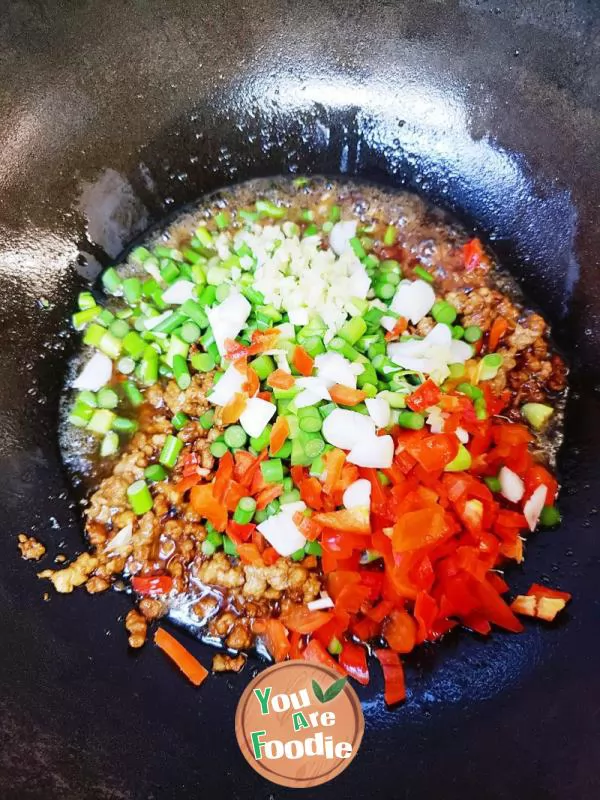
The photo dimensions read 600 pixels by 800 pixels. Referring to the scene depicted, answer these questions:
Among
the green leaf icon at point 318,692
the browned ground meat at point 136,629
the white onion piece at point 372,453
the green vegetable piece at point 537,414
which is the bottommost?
the green leaf icon at point 318,692

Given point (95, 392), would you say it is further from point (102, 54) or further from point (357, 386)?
point (102, 54)

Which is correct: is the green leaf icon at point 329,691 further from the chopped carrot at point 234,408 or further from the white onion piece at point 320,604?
the chopped carrot at point 234,408

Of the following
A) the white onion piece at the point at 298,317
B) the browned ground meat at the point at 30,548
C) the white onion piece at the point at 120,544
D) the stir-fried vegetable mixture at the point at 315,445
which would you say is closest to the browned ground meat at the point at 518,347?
the stir-fried vegetable mixture at the point at 315,445

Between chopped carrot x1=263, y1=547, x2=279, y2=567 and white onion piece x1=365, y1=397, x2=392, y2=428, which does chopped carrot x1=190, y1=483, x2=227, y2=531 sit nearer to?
chopped carrot x1=263, y1=547, x2=279, y2=567

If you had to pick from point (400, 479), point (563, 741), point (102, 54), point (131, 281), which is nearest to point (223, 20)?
point (102, 54)

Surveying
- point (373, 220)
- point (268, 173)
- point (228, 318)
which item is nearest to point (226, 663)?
point (228, 318)

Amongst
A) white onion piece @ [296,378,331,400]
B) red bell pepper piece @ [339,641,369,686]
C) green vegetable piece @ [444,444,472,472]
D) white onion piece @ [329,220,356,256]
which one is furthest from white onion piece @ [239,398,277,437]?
white onion piece @ [329,220,356,256]
